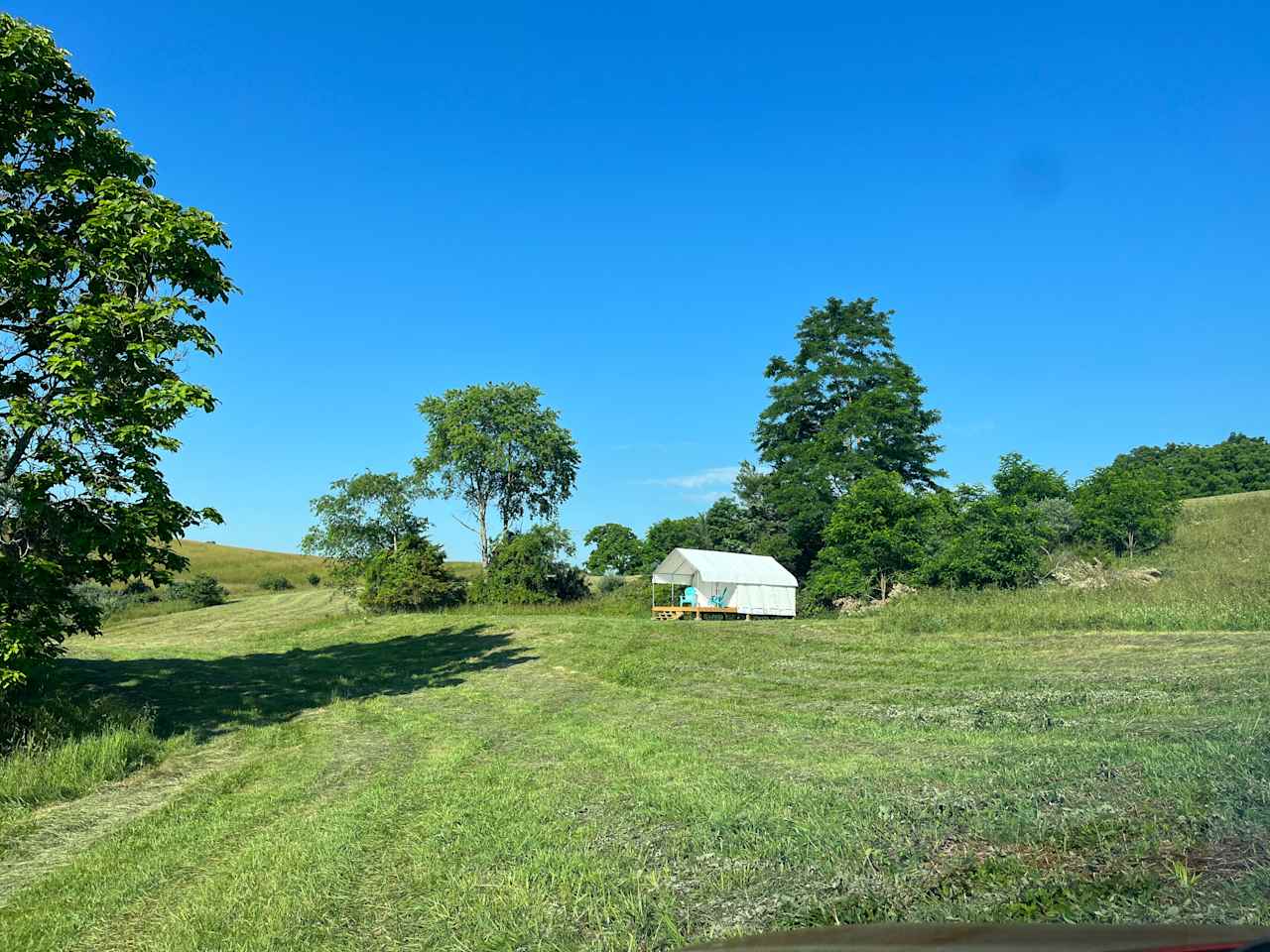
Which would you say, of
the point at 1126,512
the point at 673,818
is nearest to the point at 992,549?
the point at 1126,512

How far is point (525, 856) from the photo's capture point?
5395 millimetres

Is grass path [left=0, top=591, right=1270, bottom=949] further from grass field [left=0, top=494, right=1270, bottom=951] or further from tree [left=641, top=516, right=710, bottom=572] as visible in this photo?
tree [left=641, top=516, right=710, bottom=572]

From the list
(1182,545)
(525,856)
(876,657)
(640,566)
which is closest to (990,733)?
(525,856)

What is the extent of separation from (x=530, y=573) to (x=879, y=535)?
1861 cm

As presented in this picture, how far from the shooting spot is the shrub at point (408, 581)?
3944cm

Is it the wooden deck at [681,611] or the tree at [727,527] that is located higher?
the tree at [727,527]

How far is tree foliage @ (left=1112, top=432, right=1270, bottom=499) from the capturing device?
73.1 metres

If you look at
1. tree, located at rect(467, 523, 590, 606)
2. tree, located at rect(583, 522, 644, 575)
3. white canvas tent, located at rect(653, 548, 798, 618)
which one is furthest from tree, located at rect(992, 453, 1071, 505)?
tree, located at rect(583, 522, 644, 575)

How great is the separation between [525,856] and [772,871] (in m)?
1.75

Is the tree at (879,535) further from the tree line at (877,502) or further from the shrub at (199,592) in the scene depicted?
the shrub at (199,592)

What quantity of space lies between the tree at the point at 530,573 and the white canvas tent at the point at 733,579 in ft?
23.5

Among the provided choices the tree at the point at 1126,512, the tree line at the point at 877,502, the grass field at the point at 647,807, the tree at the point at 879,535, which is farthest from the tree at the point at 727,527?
the grass field at the point at 647,807

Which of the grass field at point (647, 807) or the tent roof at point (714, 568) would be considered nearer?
the grass field at point (647, 807)

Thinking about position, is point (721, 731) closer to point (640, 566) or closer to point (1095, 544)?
point (1095, 544)
